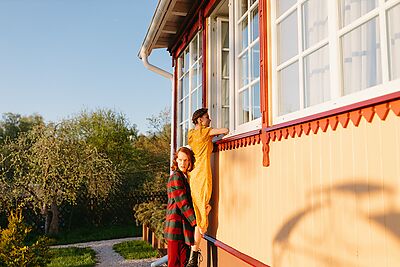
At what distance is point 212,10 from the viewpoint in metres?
5.13

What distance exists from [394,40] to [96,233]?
14.2m

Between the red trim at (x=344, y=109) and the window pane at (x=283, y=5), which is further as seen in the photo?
the window pane at (x=283, y=5)

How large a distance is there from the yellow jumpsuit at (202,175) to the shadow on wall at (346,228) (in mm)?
1787

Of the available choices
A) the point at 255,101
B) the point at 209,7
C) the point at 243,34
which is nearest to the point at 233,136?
the point at 255,101

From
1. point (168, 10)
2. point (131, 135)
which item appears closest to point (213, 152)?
point (168, 10)

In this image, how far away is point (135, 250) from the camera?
10.6m

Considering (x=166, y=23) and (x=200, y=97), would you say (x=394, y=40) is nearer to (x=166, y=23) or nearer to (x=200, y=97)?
(x=200, y=97)

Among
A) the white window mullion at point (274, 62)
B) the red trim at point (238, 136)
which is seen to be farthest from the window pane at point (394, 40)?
the red trim at point (238, 136)

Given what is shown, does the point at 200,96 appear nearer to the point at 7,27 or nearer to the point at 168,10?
the point at 168,10

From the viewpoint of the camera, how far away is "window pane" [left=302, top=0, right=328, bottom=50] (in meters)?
2.55

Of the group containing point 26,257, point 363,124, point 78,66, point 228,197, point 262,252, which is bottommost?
point 26,257

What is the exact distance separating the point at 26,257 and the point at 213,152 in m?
4.15

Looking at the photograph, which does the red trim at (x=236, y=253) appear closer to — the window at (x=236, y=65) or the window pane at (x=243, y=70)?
the window at (x=236, y=65)

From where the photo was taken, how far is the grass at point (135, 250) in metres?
9.66
